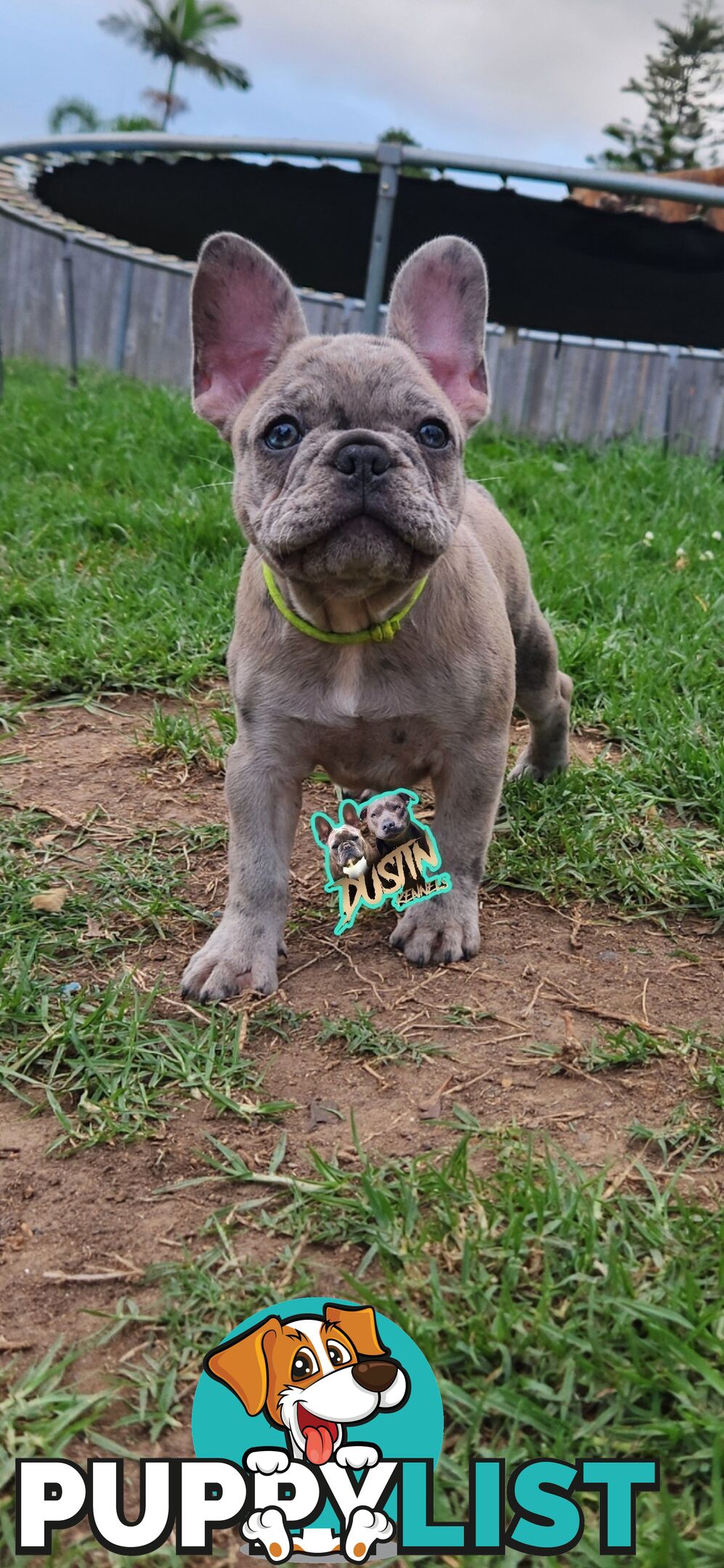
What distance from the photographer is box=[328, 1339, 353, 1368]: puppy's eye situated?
1.96 meters

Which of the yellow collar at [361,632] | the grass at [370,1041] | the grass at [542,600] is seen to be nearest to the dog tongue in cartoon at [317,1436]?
the grass at [370,1041]

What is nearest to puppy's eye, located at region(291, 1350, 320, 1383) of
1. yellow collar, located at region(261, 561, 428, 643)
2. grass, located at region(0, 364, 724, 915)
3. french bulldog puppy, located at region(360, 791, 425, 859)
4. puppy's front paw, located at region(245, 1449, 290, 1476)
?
puppy's front paw, located at region(245, 1449, 290, 1476)

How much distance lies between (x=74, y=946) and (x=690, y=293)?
27.0ft

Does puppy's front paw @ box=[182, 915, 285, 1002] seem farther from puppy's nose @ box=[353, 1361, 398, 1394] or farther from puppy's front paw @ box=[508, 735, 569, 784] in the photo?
puppy's front paw @ box=[508, 735, 569, 784]

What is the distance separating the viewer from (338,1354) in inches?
77.9

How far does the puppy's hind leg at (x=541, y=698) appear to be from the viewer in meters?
4.27

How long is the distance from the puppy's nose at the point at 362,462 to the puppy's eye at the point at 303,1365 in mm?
1784

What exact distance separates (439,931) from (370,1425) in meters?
1.57

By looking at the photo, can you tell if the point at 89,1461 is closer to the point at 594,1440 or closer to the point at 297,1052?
the point at 594,1440

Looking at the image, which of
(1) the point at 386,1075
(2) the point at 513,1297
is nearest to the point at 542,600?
(1) the point at 386,1075

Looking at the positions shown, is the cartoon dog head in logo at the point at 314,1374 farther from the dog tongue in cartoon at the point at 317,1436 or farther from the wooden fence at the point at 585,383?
the wooden fence at the point at 585,383

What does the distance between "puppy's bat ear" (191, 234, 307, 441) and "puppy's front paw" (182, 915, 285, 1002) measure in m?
1.42

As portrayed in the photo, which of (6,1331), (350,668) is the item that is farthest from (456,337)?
(6,1331)
